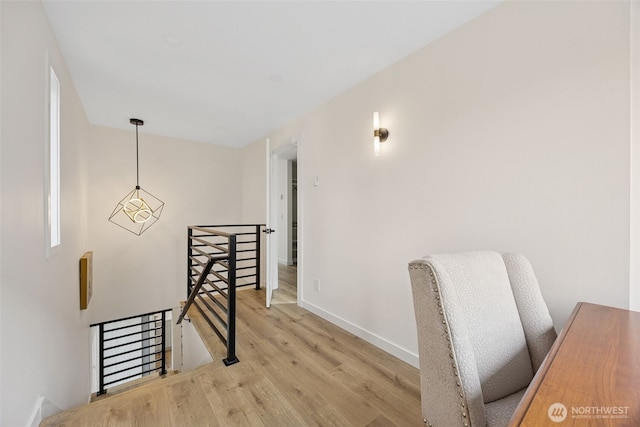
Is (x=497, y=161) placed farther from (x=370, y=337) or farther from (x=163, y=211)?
(x=163, y=211)

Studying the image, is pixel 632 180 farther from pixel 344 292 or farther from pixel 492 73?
pixel 344 292

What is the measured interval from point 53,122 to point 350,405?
9.30ft

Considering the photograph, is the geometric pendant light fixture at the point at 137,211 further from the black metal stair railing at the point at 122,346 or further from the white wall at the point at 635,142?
the white wall at the point at 635,142

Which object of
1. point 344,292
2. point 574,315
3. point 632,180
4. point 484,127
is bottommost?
point 344,292

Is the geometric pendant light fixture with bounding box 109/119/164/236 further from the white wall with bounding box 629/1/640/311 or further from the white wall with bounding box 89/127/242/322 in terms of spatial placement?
Result: the white wall with bounding box 629/1/640/311

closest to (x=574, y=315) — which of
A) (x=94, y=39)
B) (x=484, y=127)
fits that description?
(x=484, y=127)

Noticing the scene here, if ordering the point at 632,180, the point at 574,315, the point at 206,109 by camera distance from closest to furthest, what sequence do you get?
the point at 574,315
the point at 632,180
the point at 206,109

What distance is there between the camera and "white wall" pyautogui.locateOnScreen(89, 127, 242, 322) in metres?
3.89

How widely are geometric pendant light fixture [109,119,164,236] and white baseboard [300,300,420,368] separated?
9.58 ft

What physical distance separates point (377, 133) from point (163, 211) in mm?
3746

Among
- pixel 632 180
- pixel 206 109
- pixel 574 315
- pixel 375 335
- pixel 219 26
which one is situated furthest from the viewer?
pixel 206 109

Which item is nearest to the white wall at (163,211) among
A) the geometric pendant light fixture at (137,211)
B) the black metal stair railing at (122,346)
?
the geometric pendant light fixture at (137,211)

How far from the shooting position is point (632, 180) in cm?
117

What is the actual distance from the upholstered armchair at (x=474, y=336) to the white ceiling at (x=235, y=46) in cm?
156
